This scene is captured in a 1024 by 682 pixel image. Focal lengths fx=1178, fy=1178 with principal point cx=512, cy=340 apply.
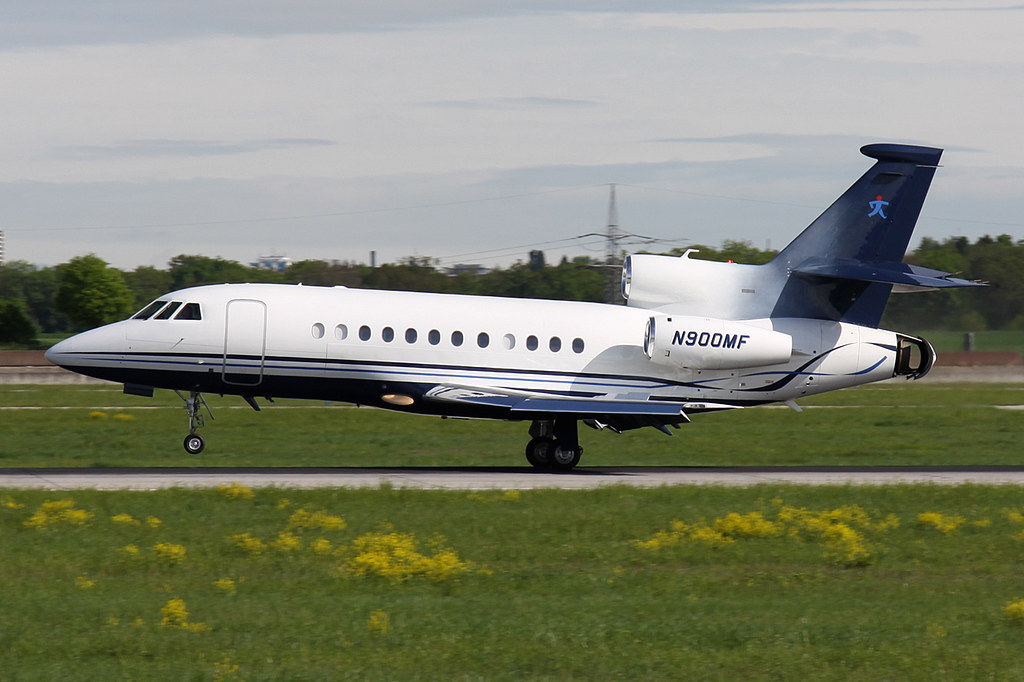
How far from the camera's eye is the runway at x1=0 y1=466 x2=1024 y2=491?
21.4 meters

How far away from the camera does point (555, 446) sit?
25922mm

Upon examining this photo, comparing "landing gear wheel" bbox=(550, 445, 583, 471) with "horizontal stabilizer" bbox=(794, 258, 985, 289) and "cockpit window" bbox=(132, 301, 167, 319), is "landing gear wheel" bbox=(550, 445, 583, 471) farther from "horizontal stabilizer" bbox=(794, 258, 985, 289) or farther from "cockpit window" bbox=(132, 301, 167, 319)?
"cockpit window" bbox=(132, 301, 167, 319)

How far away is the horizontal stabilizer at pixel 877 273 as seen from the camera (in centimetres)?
2494

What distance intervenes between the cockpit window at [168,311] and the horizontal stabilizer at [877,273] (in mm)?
13412

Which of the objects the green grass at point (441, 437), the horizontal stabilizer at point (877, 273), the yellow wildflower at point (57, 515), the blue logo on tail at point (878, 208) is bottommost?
the green grass at point (441, 437)

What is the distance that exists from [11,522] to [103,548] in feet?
7.95

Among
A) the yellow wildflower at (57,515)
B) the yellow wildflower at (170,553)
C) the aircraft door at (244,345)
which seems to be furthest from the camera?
the aircraft door at (244,345)

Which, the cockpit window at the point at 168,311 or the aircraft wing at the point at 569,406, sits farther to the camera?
the cockpit window at the point at 168,311

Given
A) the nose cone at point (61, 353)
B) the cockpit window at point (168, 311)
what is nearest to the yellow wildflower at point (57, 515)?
the nose cone at point (61, 353)

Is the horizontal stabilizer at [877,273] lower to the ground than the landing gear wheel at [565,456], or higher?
higher

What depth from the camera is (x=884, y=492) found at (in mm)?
21031

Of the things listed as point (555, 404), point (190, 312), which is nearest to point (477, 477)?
point (555, 404)

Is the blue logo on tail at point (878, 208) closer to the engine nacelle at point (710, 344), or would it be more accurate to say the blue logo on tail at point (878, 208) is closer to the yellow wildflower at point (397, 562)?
the engine nacelle at point (710, 344)

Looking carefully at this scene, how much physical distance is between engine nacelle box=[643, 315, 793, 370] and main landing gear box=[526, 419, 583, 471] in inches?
95.8
